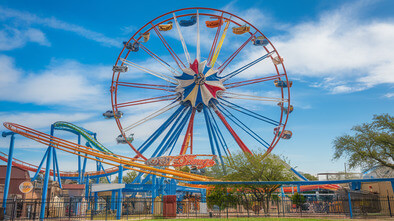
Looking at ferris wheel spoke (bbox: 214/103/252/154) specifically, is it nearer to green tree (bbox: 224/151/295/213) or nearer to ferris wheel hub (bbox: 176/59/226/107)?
green tree (bbox: 224/151/295/213)

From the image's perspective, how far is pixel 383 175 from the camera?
3447 cm

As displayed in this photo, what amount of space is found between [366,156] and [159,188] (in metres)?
18.1

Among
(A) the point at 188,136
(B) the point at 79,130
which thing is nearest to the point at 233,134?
(A) the point at 188,136

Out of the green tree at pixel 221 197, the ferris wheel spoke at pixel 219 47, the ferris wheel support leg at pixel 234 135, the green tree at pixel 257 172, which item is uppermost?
the ferris wheel spoke at pixel 219 47

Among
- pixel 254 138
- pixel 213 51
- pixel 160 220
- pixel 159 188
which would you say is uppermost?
pixel 213 51

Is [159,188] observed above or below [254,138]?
below

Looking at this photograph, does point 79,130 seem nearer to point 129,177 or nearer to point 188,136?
point 188,136

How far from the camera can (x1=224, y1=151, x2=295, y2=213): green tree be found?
27797 millimetres

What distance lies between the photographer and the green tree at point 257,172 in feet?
91.2

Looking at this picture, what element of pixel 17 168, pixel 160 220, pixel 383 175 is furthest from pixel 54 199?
pixel 383 175

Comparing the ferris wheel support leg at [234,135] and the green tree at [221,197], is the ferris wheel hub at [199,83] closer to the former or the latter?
the ferris wheel support leg at [234,135]

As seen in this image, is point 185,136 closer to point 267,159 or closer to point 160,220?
point 267,159

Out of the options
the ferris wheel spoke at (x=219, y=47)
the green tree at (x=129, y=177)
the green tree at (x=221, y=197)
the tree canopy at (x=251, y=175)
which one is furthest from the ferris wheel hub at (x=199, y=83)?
the green tree at (x=129, y=177)

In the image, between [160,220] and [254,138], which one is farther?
[254,138]
